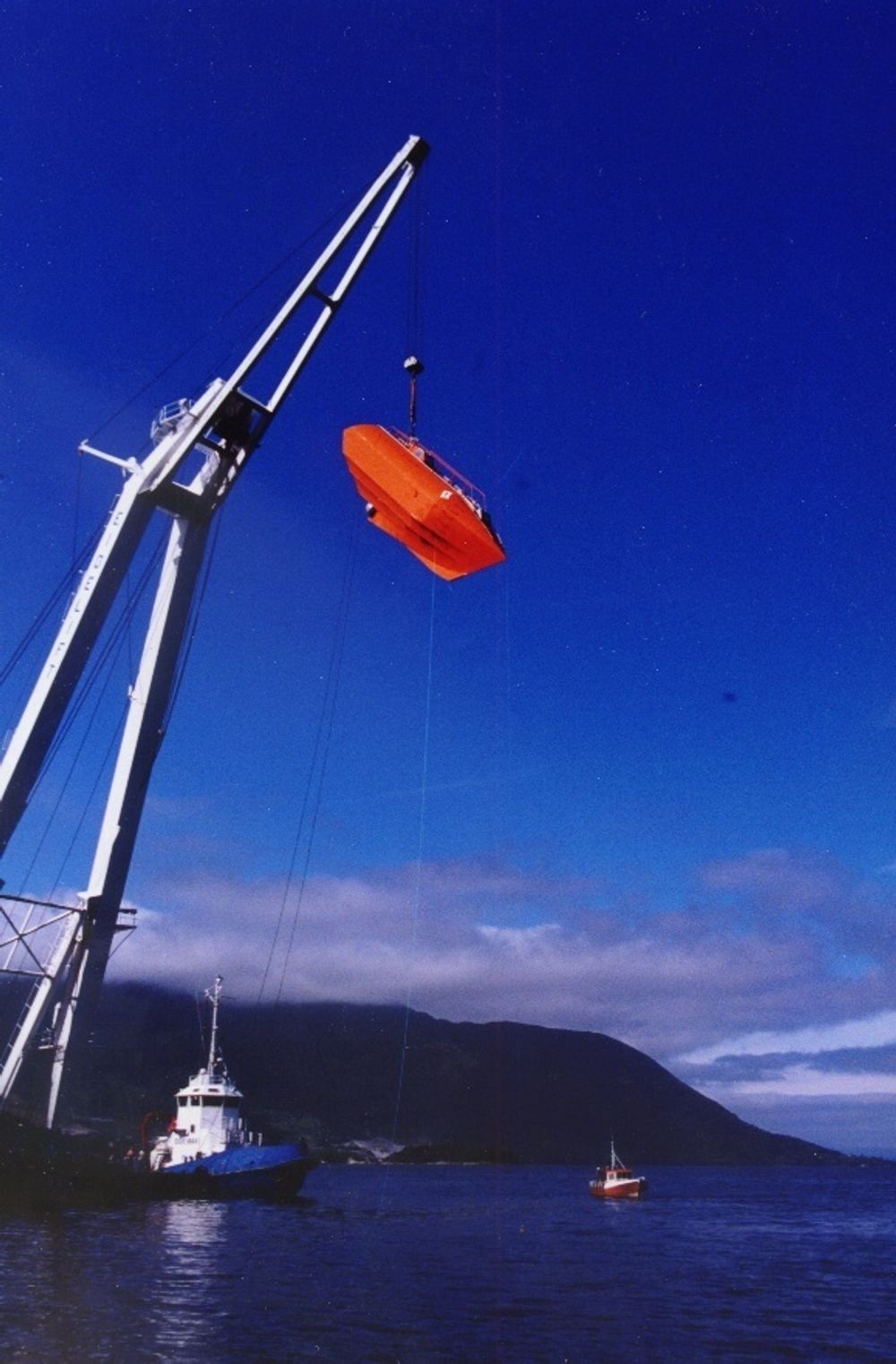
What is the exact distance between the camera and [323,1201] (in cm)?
6022

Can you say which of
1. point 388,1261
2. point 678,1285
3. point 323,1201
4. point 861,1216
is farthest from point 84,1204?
point 861,1216

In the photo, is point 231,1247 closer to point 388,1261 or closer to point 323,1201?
point 388,1261

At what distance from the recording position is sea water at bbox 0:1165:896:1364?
1535cm

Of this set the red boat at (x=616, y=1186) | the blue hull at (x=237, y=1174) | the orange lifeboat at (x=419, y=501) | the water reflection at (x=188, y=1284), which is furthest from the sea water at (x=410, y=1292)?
the red boat at (x=616, y=1186)

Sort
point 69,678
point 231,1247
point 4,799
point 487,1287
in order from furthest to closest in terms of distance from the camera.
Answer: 1. point 231,1247
2. point 487,1287
3. point 69,678
4. point 4,799

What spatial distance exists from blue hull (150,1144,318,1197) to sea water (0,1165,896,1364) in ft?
3.27

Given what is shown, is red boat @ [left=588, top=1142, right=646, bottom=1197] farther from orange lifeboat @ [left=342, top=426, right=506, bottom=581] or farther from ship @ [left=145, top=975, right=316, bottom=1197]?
orange lifeboat @ [left=342, top=426, right=506, bottom=581]

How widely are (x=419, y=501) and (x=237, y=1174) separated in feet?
117

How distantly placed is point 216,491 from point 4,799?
9.01 metres

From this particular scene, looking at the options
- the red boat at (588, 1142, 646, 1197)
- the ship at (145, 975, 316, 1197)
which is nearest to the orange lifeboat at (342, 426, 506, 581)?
the ship at (145, 975, 316, 1197)

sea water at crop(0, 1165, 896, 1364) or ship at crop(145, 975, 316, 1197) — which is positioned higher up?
ship at crop(145, 975, 316, 1197)

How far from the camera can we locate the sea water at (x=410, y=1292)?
1535 centimetres

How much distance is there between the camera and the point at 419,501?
14453mm

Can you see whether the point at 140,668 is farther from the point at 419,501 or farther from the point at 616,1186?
the point at 616,1186
